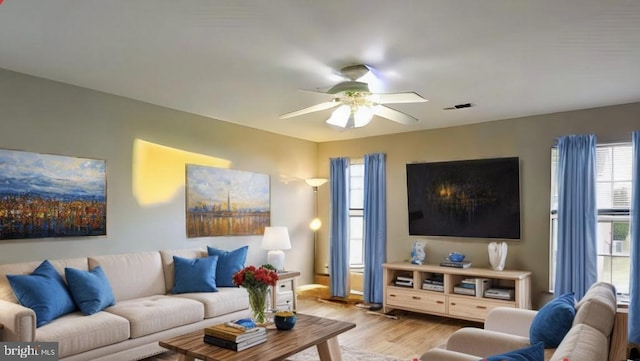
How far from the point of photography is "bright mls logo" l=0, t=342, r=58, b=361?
2771 millimetres

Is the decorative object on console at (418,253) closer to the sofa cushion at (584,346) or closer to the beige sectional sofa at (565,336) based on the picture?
the beige sectional sofa at (565,336)

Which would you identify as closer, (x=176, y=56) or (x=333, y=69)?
(x=176, y=56)

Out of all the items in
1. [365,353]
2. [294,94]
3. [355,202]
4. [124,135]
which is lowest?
[365,353]

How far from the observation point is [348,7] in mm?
2373

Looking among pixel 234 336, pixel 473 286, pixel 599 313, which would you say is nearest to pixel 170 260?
pixel 234 336

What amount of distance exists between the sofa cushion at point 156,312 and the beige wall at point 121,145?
0.72 m

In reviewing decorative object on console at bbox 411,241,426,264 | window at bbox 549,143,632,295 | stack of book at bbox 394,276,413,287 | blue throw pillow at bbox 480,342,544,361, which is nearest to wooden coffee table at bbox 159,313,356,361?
blue throw pillow at bbox 480,342,544,361

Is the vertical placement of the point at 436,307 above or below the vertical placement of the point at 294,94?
below

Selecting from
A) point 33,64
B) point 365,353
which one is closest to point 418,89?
point 365,353

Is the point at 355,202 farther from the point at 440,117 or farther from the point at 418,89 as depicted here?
the point at 418,89

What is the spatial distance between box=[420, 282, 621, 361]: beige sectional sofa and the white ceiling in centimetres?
157

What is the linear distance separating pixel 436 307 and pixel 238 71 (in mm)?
3568

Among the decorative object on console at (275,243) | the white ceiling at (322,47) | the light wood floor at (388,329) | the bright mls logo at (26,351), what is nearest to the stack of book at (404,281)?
the light wood floor at (388,329)

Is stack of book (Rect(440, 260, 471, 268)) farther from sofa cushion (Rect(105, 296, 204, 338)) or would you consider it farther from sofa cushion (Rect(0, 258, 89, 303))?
sofa cushion (Rect(0, 258, 89, 303))
